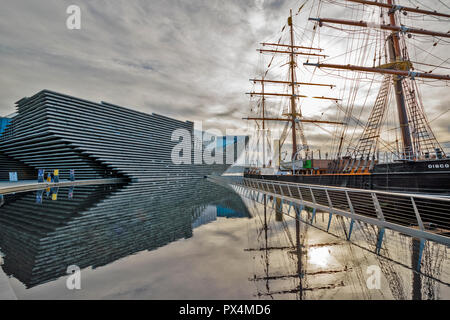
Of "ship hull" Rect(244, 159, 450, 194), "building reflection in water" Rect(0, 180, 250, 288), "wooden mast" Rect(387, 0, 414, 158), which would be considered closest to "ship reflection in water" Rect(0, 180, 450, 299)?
"building reflection in water" Rect(0, 180, 250, 288)

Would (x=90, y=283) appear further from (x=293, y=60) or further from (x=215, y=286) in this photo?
(x=293, y=60)

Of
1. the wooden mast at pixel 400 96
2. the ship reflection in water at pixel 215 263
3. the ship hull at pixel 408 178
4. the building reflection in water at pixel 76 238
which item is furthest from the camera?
the wooden mast at pixel 400 96

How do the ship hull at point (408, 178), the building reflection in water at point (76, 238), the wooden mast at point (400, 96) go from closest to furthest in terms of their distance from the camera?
the building reflection in water at point (76, 238) → the ship hull at point (408, 178) → the wooden mast at point (400, 96)

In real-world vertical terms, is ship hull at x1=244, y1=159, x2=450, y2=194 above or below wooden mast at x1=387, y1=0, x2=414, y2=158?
below

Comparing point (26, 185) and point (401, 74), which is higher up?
point (401, 74)

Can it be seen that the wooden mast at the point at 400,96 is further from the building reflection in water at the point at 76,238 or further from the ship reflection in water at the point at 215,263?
the building reflection in water at the point at 76,238

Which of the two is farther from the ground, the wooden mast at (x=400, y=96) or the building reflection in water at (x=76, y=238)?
Result: the wooden mast at (x=400, y=96)

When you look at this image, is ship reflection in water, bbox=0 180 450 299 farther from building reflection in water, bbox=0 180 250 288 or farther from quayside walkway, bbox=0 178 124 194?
quayside walkway, bbox=0 178 124 194

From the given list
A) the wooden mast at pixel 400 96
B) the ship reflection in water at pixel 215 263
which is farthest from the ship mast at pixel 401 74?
the ship reflection in water at pixel 215 263

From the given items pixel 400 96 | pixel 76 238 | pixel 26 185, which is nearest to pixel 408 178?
pixel 400 96

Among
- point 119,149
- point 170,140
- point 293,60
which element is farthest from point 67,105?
point 293,60

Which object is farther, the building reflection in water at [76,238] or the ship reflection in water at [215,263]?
the building reflection in water at [76,238]

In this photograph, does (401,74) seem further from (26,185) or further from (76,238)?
(26,185)
